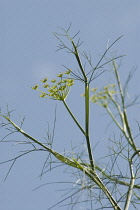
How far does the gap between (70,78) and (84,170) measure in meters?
0.60

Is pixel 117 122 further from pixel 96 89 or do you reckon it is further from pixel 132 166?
pixel 132 166

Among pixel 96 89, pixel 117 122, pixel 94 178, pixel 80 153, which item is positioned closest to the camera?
pixel 94 178

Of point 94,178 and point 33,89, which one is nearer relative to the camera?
point 94,178

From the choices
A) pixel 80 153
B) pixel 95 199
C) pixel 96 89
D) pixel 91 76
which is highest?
pixel 96 89

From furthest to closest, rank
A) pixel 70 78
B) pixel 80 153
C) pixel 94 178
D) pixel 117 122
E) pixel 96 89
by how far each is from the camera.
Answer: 1. pixel 96 89
2. pixel 117 122
3. pixel 70 78
4. pixel 80 153
5. pixel 94 178

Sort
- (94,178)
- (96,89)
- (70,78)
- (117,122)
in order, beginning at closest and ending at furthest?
(94,178)
(70,78)
(117,122)
(96,89)

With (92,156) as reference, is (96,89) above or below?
above

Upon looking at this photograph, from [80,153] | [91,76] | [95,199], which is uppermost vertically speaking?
[91,76]

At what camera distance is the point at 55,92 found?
8.11ft

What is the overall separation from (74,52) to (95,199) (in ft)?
2.68

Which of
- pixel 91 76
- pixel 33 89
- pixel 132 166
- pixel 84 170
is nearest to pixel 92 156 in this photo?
pixel 84 170

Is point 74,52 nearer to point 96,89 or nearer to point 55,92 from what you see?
point 55,92

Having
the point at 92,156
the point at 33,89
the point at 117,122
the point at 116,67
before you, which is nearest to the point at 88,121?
the point at 92,156

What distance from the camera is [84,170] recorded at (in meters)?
2.16
